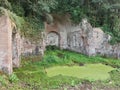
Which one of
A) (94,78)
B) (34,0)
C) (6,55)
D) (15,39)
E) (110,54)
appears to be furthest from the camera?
(110,54)

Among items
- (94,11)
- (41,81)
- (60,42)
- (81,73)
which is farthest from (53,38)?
(41,81)

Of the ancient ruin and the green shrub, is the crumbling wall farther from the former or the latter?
the green shrub

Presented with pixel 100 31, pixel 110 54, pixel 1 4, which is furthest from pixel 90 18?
pixel 1 4

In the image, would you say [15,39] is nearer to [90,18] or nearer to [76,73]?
[76,73]

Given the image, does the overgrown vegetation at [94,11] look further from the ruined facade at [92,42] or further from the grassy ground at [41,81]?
the grassy ground at [41,81]

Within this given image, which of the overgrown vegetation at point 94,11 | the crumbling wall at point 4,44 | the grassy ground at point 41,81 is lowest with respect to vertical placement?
the grassy ground at point 41,81

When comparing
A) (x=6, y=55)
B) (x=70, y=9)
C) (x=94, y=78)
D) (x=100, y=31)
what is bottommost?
(x=94, y=78)

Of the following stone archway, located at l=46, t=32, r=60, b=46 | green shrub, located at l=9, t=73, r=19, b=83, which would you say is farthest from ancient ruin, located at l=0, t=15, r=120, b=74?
green shrub, located at l=9, t=73, r=19, b=83

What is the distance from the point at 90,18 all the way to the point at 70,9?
1778mm

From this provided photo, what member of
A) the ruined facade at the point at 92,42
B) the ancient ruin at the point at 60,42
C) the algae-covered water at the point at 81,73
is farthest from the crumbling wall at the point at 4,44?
the ruined facade at the point at 92,42

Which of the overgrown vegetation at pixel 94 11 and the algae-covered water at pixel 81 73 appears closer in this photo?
the algae-covered water at pixel 81 73

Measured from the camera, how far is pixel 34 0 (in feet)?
56.6

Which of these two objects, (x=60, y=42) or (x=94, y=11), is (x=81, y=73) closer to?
(x=94, y=11)

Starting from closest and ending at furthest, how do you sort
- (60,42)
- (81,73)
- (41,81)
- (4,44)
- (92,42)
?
(4,44), (41,81), (81,73), (92,42), (60,42)
